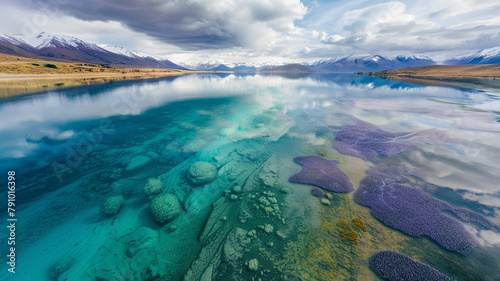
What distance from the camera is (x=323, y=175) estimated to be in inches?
733

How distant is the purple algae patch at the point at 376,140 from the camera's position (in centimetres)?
2316

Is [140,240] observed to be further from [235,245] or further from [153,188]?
[235,245]

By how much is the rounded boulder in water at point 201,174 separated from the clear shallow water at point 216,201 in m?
0.44

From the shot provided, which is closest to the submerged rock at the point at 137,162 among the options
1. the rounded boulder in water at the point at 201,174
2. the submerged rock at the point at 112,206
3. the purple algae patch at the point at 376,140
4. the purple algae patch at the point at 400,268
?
the submerged rock at the point at 112,206

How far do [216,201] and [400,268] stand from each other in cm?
1320

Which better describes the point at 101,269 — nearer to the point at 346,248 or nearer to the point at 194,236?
the point at 194,236

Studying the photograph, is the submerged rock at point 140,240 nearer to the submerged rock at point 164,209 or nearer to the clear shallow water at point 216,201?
the clear shallow water at point 216,201

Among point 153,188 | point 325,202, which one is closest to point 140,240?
point 153,188

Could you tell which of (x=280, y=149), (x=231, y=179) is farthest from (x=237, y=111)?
(x=231, y=179)

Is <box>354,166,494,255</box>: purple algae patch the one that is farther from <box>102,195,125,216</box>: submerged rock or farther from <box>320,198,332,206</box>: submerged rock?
<box>102,195,125,216</box>: submerged rock

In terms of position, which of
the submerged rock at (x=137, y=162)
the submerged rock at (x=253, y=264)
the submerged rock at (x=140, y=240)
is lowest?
the submerged rock at (x=140, y=240)

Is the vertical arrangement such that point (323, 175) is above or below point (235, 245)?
above

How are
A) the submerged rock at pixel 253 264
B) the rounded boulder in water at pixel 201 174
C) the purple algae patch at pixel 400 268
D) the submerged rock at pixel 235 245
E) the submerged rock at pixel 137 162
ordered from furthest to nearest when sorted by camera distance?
the submerged rock at pixel 137 162 < the rounded boulder in water at pixel 201 174 < the submerged rock at pixel 235 245 < the submerged rock at pixel 253 264 < the purple algae patch at pixel 400 268

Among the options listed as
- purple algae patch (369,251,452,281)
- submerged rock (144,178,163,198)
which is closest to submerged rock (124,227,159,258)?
submerged rock (144,178,163,198)
